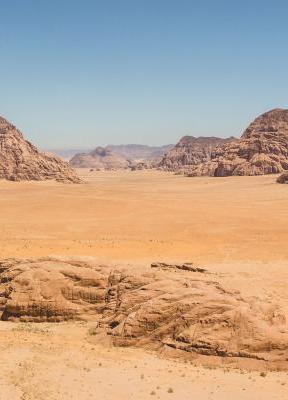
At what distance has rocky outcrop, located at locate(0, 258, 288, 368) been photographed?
14.8 m

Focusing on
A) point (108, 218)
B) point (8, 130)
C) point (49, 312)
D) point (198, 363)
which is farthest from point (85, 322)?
point (8, 130)

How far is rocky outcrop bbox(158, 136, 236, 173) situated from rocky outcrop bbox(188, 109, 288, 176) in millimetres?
36441

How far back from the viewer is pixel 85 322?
18.7 metres

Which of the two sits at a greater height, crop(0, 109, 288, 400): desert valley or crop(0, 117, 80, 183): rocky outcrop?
crop(0, 117, 80, 183): rocky outcrop

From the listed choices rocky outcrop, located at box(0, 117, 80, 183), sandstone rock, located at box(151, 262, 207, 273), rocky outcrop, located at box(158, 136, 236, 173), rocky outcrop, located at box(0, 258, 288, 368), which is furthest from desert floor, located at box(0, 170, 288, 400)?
rocky outcrop, located at box(158, 136, 236, 173)

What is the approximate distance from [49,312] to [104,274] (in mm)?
2340

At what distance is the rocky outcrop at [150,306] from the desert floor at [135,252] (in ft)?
2.16

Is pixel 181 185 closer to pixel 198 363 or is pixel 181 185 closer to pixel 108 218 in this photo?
pixel 108 218

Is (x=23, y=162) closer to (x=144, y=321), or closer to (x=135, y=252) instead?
(x=135, y=252)

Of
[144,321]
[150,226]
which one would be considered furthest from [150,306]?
[150,226]

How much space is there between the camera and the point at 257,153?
347 feet

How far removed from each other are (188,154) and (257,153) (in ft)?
198

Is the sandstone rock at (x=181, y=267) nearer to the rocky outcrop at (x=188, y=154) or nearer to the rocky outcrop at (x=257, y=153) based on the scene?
the rocky outcrop at (x=257, y=153)

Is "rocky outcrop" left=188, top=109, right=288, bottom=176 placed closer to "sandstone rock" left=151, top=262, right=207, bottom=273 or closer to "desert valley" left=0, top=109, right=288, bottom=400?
"desert valley" left=0, top=109, right=288, bottom=400
